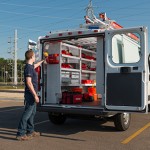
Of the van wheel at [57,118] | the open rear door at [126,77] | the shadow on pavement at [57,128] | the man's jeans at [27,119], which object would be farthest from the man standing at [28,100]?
the van wheel at [57,118]

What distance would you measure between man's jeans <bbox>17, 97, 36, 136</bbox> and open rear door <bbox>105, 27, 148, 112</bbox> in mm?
1725

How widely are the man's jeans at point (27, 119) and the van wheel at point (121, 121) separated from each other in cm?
210

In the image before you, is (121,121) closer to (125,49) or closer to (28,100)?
(125,49)

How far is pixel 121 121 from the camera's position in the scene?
8.18 metres

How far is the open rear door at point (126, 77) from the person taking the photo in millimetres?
6961

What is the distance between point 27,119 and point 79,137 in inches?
51.7

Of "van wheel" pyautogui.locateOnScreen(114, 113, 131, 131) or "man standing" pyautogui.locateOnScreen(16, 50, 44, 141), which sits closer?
"man standing" pyautogui.locateOnScreen(16, 50, 44, 141)

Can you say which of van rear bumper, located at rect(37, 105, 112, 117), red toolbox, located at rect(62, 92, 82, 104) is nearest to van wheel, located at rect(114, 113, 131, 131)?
van rear bumper, located at rect(37, 105, 112, 117)

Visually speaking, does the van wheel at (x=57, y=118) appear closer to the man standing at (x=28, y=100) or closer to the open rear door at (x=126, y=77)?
the man standing at (x=28, y=100)

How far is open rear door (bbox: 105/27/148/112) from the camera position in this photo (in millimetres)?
6961

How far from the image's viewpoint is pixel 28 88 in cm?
741

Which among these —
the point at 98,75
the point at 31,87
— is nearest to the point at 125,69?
the point at 98,75

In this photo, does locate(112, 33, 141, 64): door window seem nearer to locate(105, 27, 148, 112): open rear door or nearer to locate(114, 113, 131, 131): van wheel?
locate(105, 27, 148, 112): open rear door

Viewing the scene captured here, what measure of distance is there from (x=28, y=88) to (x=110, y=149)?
2312 millimetres
